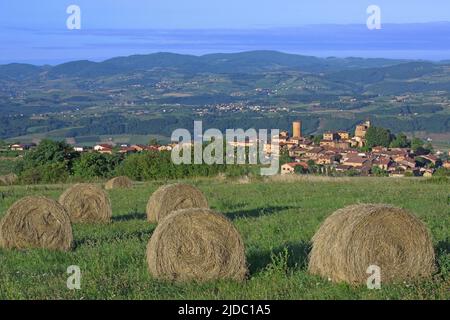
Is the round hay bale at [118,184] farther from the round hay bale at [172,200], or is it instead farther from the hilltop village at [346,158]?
the hilltop village at [346,158]

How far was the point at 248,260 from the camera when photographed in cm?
1129

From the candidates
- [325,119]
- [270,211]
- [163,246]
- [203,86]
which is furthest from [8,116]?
[163,246]

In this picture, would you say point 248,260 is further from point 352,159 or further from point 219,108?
point 219,108

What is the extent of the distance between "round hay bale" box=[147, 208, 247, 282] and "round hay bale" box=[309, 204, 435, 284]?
1086 mm

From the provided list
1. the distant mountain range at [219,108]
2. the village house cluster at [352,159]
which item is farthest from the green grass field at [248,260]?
the distant mountain range at [219,108]

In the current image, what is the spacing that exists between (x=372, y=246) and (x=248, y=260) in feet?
7.23

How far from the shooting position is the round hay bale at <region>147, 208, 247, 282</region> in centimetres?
1009

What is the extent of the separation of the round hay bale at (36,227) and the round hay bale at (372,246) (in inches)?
214

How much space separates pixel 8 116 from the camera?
4818 inches

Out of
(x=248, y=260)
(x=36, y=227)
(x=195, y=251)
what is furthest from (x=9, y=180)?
(x=195, y=251)

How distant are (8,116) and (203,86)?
7667 centimetres

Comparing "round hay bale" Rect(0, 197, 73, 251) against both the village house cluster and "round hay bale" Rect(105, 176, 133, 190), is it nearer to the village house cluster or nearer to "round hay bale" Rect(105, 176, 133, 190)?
"round hay bale" Rect(105, 176, 133, 190)

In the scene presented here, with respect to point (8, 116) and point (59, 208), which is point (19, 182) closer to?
point (59, 208)
